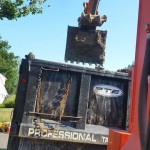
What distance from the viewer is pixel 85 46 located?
810 centimetres

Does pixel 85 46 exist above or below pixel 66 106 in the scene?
above

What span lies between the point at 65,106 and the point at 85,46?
13.0 feet

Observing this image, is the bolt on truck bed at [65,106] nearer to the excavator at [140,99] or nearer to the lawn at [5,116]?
the excavator at [140,99]

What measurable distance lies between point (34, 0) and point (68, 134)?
33.7ft

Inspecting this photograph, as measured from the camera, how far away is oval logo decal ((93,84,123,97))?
176 inches

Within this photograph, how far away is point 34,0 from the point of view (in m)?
13.5

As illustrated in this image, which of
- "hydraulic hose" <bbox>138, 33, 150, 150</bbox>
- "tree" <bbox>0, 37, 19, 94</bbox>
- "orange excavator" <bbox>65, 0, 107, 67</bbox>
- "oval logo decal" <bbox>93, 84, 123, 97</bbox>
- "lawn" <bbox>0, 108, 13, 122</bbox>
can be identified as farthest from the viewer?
"tree" <bbox>0, 37, 19, 94</bbox>

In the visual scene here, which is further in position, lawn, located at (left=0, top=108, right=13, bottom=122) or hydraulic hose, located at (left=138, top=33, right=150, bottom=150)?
lawn, located at (left=0, top=108, right=13, bottom=122)

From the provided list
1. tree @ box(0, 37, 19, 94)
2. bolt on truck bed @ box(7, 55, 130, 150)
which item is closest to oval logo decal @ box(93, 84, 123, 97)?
bolt on truck bed @ box(7, 55, 130, 150)

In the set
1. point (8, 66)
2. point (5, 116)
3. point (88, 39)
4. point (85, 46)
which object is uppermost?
point (8, 66)

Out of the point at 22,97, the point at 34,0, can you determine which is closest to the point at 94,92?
the point at 22,97

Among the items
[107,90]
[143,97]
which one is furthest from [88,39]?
[143,97]

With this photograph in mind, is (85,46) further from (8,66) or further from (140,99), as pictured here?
(8,66)

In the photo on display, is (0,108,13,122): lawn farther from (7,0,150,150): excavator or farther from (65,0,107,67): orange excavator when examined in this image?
(7,0,150,150): excavator
